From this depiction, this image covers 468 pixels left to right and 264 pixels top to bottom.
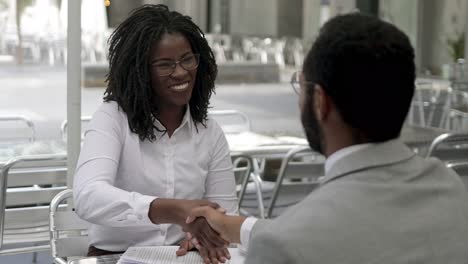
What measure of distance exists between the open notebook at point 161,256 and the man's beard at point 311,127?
2.73ft

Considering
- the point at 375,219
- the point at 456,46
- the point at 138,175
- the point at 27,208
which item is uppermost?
the point at 375,219

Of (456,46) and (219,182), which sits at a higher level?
(219,182)

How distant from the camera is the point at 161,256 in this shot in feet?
7.11

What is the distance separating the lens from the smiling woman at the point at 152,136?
2.42 meters

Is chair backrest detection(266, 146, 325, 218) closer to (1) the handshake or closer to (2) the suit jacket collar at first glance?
(1) the handshake

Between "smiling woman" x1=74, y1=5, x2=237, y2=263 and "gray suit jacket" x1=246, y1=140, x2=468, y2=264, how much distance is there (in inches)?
44.3

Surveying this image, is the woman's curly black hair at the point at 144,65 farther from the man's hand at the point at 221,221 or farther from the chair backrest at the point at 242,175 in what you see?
the chair backrest at the point at 242,175

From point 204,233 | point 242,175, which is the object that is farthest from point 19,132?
point 204,233

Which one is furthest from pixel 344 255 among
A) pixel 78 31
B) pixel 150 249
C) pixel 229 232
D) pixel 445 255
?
pixel 78 31

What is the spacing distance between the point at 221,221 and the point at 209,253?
160 mm

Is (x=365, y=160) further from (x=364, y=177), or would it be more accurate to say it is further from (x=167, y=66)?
(x=167, y=66)

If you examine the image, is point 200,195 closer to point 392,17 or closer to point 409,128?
point 409,128

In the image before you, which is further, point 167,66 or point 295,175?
point 295,175

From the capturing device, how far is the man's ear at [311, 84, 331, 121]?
50.9 inches
